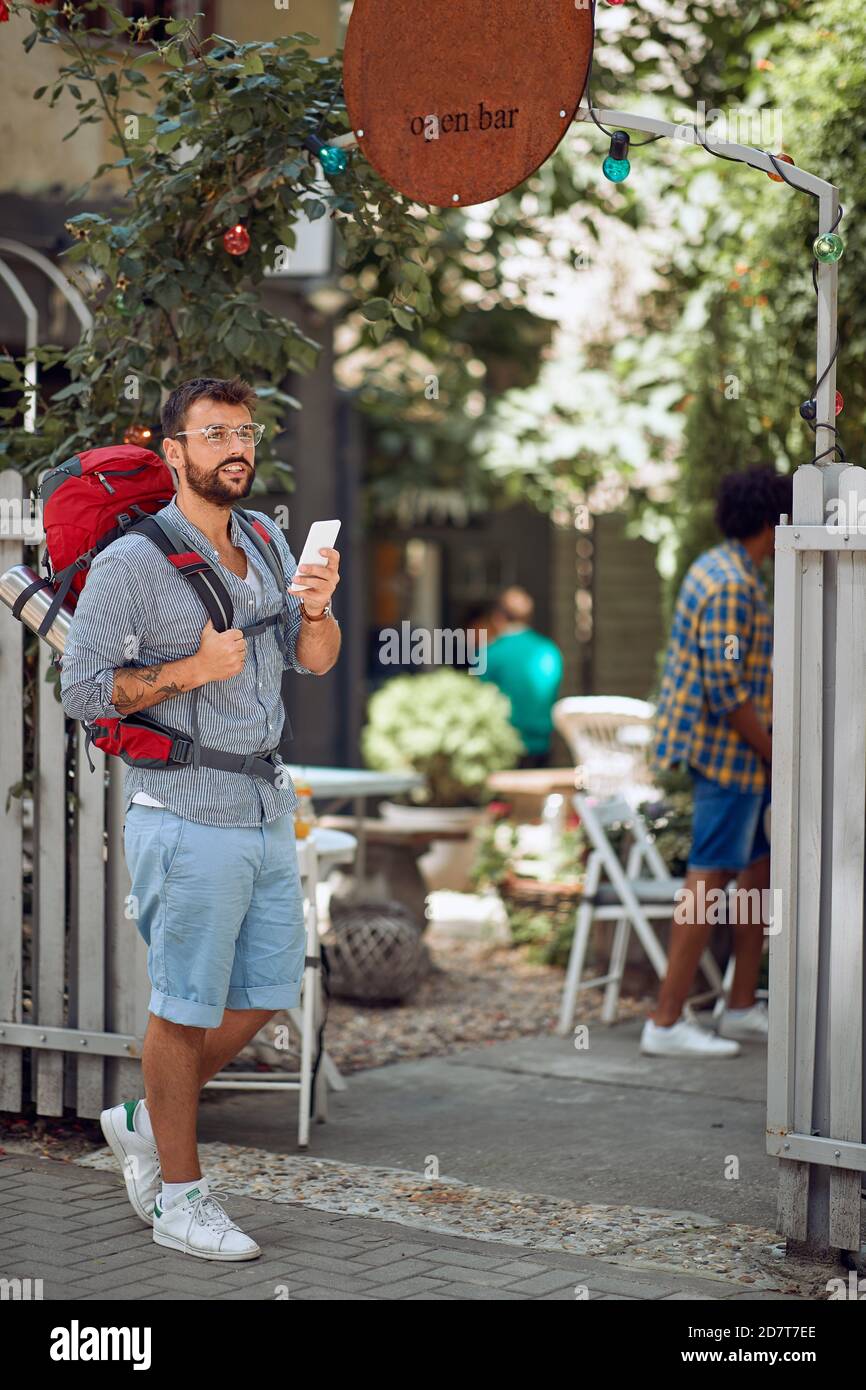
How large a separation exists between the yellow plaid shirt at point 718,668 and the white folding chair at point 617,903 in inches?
29.1

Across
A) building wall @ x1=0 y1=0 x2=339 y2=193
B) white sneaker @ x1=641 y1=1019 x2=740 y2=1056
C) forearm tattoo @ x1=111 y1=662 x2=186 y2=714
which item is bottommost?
white sneaker @ x1=641 y1=1019 x2=740 y2=1056

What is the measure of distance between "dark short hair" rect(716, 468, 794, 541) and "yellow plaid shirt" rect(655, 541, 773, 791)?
0.28 feet

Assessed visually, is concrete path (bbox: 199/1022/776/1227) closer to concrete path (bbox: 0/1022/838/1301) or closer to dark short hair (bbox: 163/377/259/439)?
concrete path (bbox: 0/1022/838/1301)

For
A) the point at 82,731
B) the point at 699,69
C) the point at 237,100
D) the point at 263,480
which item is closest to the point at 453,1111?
the point at 82,731

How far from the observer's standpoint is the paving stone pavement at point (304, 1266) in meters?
4.09

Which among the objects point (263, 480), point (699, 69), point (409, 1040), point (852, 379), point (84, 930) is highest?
point (699, 69)

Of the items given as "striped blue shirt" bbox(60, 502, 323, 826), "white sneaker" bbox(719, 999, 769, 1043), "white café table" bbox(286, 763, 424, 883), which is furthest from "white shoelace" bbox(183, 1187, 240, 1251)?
"white sneaker" bbox(719, 999, 769, 1043)

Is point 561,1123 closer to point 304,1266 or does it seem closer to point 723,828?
point 723,828

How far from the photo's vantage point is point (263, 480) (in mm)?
5973

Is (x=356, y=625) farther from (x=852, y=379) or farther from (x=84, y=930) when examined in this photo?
(x=84, y=930)

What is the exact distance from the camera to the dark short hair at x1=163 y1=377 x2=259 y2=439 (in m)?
4.38

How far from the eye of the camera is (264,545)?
462cm

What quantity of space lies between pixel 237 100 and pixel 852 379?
3.66 metres

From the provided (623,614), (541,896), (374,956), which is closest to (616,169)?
(374,956)
